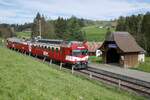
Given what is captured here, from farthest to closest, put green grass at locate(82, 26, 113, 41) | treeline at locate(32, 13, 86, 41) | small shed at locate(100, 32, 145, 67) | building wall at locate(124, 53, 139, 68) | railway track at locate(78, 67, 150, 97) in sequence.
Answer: green grass at locate(82, 26, 113, 41) < treeline at locate(32, 13, 86, 41) < building wall at locate(124, 53, 139, 68) < small shed at locate(100, 32, 145, 67) < railway track at locate(78, 67, 150, 97)

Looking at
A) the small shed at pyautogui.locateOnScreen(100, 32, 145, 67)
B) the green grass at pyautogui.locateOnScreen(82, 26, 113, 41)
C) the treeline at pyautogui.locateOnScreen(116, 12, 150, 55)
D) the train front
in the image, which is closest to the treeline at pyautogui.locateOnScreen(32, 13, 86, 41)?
the green grass at pyautogui.locateOnScreen(82, 26, 113, 41)

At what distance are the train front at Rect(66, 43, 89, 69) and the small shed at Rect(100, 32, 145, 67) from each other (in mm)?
8668

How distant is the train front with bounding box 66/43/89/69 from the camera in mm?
33594

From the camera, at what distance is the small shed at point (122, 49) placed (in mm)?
41469

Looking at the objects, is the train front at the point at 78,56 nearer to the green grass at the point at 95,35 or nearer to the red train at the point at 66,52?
the red train at the point at 66,52

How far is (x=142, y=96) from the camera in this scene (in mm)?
20203

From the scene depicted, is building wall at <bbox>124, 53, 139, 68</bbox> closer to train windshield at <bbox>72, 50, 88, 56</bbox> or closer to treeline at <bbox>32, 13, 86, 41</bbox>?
train windshield at <bbox>72, 50, 88, 56</bbox>

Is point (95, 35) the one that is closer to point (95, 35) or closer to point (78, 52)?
point (95, 35)

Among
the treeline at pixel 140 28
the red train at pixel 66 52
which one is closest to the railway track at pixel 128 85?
the red train at pixel 66 52

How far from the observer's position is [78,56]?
34.0m

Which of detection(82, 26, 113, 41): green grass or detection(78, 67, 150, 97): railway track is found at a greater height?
detection(82, 26, 113, 41): green grass

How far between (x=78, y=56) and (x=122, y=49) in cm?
966

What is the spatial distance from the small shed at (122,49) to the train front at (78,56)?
867 centimetres

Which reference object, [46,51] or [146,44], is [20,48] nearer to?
[46,51]
